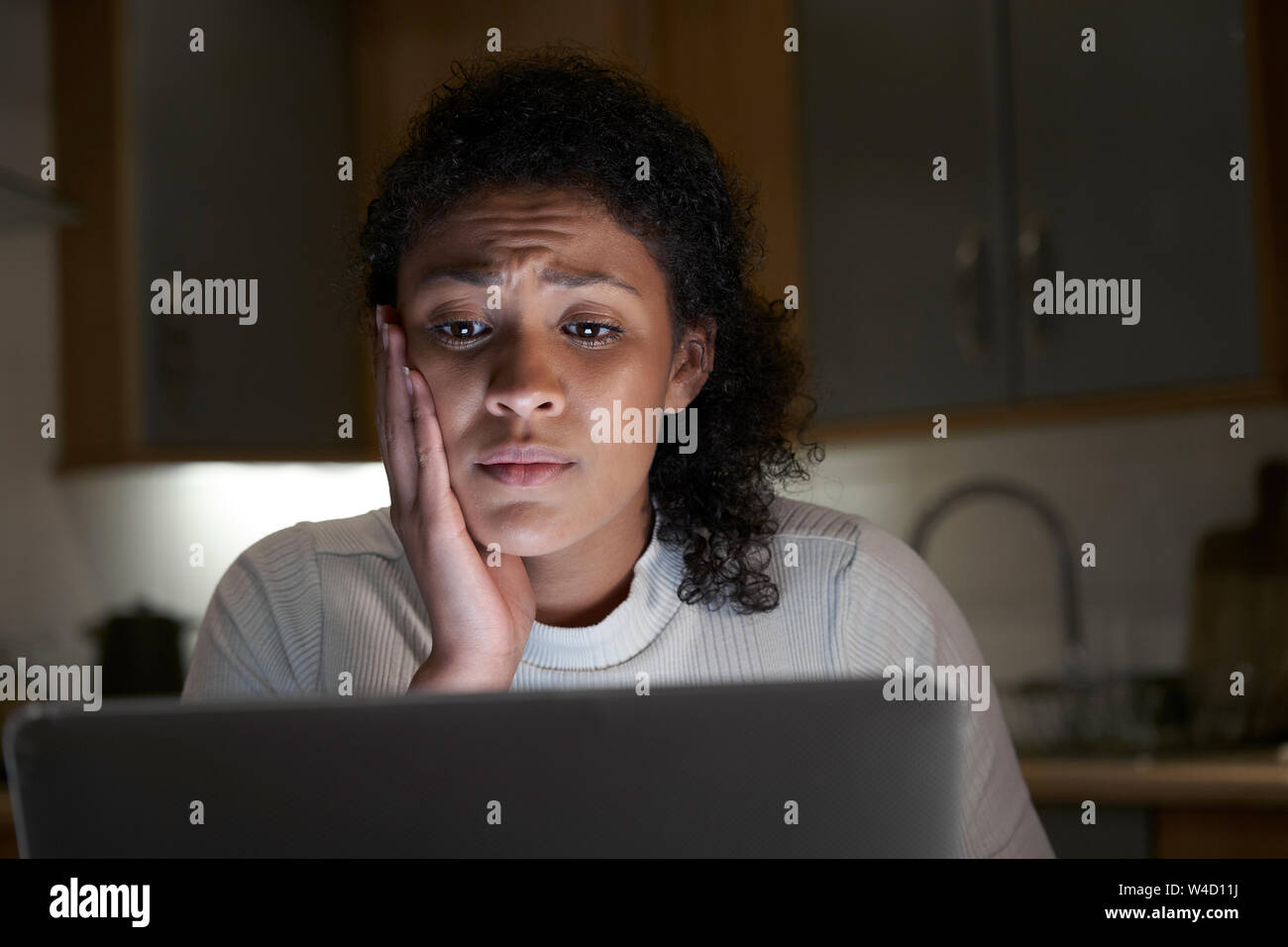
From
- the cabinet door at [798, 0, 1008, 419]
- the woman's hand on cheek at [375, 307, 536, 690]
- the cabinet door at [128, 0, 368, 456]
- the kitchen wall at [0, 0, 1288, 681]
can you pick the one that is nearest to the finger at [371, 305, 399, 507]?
the woman's hand on cheek at [375, 307, 536, 690]

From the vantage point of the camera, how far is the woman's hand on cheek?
0.94 meters

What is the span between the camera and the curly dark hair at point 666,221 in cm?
109

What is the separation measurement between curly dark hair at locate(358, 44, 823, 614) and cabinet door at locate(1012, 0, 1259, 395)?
0.98 metres

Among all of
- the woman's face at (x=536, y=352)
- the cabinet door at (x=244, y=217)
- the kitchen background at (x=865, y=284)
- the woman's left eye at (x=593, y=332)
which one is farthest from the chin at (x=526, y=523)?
the cabinet door at (x=244, y=217)

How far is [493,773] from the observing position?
0.49 meters

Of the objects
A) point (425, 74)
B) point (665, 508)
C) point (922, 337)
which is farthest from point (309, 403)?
point (665, 508)

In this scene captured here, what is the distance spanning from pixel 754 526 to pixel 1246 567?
1283mm

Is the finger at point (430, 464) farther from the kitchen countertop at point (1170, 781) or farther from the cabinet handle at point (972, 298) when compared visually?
the cabinet handle at point (972, 298)

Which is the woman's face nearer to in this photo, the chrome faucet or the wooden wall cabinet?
the wooden wall cabinet

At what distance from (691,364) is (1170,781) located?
98 centimetres

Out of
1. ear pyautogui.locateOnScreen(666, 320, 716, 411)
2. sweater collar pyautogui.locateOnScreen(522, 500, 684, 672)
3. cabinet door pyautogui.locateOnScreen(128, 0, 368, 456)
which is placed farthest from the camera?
cabinet door pyautogui.locateOnScreen(128, 0, 368, 456)

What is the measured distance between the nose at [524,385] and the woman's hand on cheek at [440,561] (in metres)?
0.07
